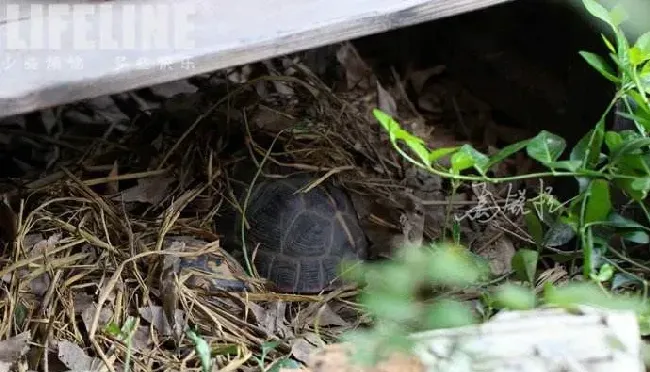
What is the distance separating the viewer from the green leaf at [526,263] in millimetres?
1387

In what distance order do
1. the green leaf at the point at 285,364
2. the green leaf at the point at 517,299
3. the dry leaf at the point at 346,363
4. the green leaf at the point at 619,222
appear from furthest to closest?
the green leaf at the point at 619,222, the green leaf at the point at 285,364, the green leaf at the point at 517,299, the dry leaf at the point at 346,363

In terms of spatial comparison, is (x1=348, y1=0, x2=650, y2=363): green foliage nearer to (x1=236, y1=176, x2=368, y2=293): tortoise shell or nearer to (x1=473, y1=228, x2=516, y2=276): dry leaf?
(x1=473, y1=228, x2=516, y2=276): dry leaf

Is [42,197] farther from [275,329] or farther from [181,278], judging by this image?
[275,329]

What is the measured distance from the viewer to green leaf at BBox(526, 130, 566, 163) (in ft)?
4.44

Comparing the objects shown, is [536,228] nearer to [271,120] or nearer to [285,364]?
[285,364]

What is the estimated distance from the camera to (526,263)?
139 centimetres

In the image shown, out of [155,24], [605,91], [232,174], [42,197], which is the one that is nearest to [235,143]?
[232,174]

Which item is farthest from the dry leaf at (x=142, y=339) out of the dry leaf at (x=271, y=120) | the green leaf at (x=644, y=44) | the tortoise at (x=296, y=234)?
the green leaf at (x=644, y=44)

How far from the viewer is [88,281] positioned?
151 centimetres

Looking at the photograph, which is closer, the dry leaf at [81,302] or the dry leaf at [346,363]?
the dry leaf at [346,363]

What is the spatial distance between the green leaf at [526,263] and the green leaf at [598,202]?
0.33 ft

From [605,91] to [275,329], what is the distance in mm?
781

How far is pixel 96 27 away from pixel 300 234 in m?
0.63

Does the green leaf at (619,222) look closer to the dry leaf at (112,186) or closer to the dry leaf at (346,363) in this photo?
the dry leaf at (346,363)
